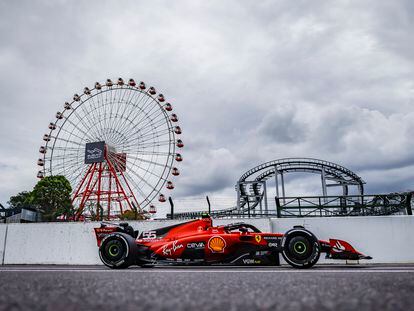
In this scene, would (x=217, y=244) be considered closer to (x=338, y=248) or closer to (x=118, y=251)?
(x=118, y=251)

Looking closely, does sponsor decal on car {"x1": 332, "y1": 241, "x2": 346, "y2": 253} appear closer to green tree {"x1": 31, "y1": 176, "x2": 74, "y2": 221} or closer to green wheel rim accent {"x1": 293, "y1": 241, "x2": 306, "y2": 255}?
green wheel rim accent {"x1": 293, "y1": 241, "x2": 306, "y2": 255}

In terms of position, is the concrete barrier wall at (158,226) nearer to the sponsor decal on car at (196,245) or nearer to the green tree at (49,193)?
the sponsor decal on car at (196,245)

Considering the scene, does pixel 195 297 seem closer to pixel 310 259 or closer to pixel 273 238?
pixel 310 259

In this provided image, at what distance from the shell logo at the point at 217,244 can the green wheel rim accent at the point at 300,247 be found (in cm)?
137

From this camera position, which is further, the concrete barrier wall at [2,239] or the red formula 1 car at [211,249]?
the concrete barrier wall at [2,239]

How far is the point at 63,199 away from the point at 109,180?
1867 cm

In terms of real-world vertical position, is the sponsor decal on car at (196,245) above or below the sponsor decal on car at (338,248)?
above

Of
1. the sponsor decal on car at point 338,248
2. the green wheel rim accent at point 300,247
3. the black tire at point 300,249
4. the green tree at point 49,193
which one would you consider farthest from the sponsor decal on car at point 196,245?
the green tree at point 49,193

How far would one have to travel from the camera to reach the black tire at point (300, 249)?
19.6 feet

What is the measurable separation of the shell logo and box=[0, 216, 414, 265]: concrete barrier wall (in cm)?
303

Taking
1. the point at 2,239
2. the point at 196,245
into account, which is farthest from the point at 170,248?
the point at 2,239

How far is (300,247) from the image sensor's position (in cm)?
608

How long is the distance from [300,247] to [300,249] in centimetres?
4

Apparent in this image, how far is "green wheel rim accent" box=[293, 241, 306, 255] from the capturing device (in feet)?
19.9
